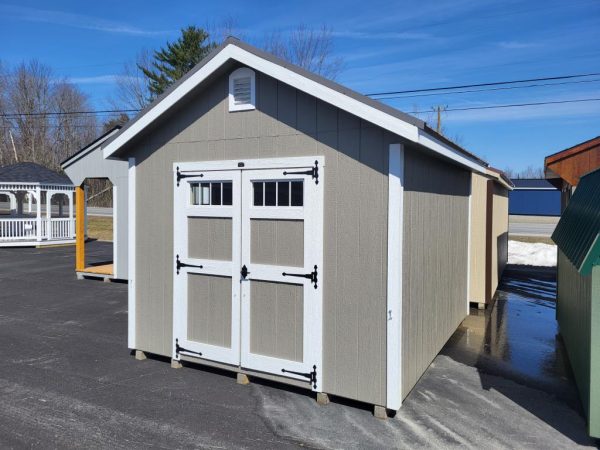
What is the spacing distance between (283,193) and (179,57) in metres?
26.7

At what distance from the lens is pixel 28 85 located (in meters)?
39.4

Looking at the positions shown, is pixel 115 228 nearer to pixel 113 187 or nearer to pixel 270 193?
pixel 113 187

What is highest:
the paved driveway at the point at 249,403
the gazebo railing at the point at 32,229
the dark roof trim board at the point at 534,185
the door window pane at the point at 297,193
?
the dark roof trim board at the point at 534,185

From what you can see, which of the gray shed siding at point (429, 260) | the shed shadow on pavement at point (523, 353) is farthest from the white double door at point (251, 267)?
the shed shadow on pavement at point (523, 353)

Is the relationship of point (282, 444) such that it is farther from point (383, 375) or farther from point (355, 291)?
point (355, 291)

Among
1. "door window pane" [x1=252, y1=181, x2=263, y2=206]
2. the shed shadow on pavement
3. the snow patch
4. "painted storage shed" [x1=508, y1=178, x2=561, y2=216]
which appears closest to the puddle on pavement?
the shed shadow on pavement

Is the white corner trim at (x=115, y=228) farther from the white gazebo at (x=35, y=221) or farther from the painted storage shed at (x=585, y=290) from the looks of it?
the white gazebo at (x=35, y=221)

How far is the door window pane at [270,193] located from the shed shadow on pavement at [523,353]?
278cm

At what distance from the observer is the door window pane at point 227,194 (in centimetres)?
493

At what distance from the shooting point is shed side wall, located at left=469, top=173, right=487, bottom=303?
8188mm

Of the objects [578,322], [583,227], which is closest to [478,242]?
[578,322]

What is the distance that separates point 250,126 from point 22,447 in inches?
128

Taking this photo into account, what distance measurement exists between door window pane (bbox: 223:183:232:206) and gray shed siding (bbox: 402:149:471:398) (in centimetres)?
176

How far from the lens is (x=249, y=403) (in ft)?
14.3
